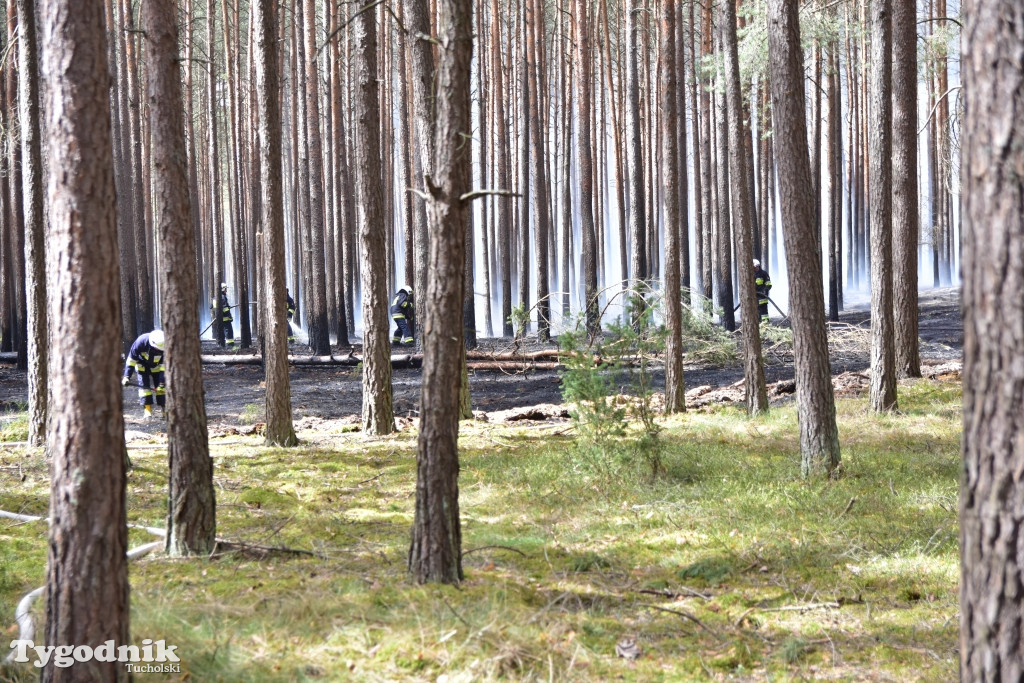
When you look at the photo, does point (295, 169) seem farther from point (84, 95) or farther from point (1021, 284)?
point (1021, 284)

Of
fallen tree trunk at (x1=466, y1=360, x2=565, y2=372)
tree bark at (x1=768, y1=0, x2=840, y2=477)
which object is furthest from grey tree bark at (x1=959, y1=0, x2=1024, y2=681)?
fallen tree trunk at (x1=466, y1=360, x2=565, y2=372)

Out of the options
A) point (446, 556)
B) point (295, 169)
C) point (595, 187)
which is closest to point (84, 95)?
point (446, 556)

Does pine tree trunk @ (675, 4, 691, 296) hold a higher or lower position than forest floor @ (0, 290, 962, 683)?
higher

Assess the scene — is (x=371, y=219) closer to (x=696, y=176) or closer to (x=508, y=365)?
(x=508, y=365)

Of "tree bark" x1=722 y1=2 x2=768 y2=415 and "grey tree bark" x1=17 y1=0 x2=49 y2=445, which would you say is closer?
"grey tree bark" x1=17 y1=0 x2=49 y2=445

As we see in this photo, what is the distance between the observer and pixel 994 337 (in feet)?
8.56

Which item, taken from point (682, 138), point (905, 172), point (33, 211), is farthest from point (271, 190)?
point (682, 138)

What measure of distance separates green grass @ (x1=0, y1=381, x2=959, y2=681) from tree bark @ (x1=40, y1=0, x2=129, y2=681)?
666 millimetres

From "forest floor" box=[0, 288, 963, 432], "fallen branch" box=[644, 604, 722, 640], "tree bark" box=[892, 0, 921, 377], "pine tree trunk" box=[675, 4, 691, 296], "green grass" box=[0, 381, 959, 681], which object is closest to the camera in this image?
"green grass" box=[0, 381, 959, 681]

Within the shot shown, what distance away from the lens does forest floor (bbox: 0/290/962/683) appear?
4.20m

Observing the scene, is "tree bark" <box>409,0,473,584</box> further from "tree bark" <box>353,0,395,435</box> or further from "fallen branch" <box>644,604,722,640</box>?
"tree bark" <box>353,0,395,435</box>

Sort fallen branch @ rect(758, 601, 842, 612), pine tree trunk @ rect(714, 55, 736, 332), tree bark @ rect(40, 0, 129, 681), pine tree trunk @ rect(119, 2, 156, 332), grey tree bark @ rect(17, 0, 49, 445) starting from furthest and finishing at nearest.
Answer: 1. pine tree trunk @ rect(119, 2, 156, 332)
2. pine tree trunk @ rect(714, 55, 736, 332)
3. grey tree bark @ rect(17, 0, 49, 445)
4. fallen branch @ rect(758, 601, 842, 612)
5. tree bark @ rect(40, 0, 129, 681)

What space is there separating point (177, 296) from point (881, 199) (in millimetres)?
8720

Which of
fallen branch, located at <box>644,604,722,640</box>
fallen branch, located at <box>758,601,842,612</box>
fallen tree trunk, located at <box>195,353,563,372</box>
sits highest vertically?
fallen tree trunk, located at <box>195,353,563,372</box>
